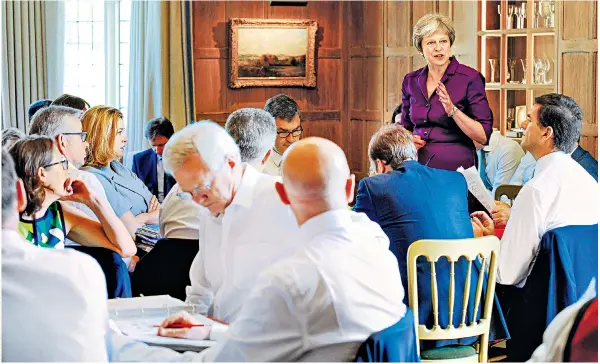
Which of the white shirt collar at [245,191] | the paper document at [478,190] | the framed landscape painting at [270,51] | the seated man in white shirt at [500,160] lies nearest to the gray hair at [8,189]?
the white shirt collar at [245,191]

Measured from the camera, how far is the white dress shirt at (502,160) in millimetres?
6484

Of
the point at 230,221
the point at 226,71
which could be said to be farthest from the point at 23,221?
the point at 226,71

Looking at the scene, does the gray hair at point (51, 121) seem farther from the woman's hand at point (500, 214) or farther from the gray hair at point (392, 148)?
the woman's hand at point (500, 214)

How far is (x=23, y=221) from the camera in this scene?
3270 mm

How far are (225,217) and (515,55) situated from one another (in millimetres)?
5078

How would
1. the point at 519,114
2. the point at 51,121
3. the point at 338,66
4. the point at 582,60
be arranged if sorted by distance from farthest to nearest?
the point at 338,66 → the point at 519,114 → the point at 582,60 → the point at 51,121

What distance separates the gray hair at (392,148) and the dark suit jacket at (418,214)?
15 centimetres

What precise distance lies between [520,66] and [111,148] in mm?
3922

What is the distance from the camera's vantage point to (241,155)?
385cm

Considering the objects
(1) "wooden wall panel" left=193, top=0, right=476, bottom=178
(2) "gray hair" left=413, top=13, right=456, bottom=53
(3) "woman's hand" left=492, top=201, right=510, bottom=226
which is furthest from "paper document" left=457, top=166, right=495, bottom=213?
(1) "wooden wall panel" left=193, top=0, right=476, bottom=178

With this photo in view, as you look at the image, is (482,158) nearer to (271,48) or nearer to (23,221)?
(271,48)

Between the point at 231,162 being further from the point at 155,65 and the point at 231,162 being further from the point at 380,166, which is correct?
the point at 155,65

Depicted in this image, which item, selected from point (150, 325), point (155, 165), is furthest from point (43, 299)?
point (155, 165)

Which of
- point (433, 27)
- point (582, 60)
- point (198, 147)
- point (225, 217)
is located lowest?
point (225, 217)
